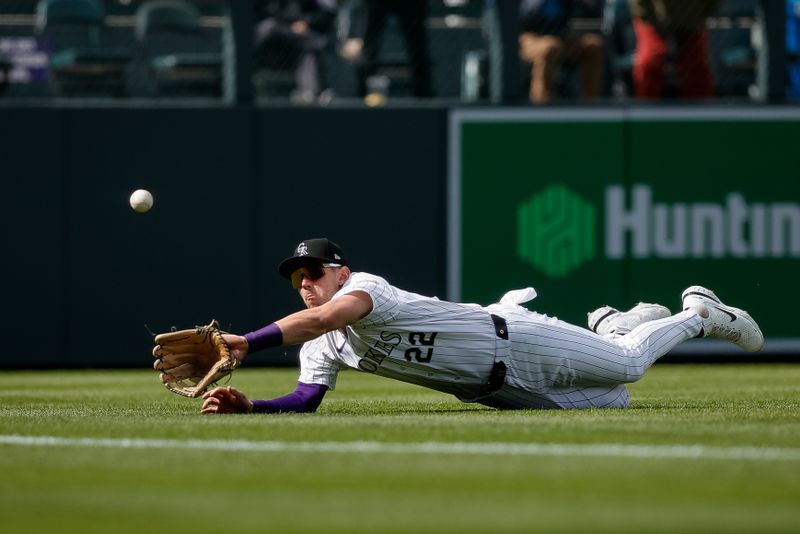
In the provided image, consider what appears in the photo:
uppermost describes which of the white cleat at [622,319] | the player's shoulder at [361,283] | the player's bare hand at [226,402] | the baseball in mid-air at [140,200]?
the baseball in mid-air at [140,200]

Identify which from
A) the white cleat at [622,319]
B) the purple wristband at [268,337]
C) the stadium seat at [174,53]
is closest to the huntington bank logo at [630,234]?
the stadium seat at [174,53]

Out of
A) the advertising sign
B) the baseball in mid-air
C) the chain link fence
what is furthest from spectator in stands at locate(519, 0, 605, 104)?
the baseball in mid-air

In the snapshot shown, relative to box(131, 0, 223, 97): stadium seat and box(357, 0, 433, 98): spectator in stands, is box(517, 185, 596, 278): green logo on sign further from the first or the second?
box(131, 0, 223, 97): stadium seat

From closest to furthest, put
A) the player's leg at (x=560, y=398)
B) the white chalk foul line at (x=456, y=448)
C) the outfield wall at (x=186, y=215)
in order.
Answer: the white chalk foul line at (x=456, y=448) < the player's leg at (x=560, y=398) < the outfield wall at (x=186, y=215)

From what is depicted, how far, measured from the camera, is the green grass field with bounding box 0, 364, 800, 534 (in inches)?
141

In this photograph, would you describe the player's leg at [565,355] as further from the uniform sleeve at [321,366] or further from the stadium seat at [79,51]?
the stadium seat at [79,51]

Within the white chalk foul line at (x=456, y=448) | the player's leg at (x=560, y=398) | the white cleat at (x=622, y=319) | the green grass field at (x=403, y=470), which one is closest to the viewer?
the green grass field at (x=403, y=470)

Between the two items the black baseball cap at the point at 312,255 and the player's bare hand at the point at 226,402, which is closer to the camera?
the black baseball cap at the point at 312,255

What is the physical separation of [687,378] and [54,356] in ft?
18.3

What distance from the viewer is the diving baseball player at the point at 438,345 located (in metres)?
6.47

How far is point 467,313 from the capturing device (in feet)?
22.6

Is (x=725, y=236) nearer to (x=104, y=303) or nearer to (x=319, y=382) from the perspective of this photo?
(x=104, y=303)

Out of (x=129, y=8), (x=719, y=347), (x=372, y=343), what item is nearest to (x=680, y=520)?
(x=372, y=343)

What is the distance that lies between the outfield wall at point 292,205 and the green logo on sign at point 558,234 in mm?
55
